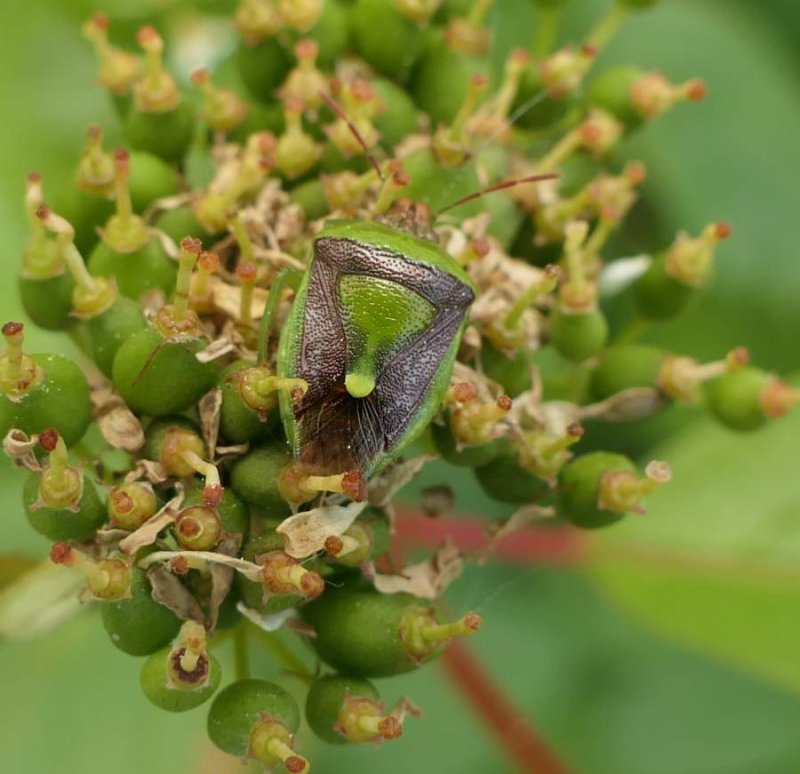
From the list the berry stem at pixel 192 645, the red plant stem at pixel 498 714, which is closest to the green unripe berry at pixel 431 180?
the berry stem at pixel 192 645

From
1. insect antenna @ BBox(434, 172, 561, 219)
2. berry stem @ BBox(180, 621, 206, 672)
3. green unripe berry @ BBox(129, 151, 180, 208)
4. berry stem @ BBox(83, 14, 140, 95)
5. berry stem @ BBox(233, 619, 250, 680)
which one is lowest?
berry stem @ BBox(233, 619, 250, 680)

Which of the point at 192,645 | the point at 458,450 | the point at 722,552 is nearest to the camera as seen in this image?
the point at 192,645

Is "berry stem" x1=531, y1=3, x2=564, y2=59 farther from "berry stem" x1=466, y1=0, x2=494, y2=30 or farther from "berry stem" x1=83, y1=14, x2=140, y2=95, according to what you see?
"berry stem" x1=83, y1=14, x2=140, y2=95

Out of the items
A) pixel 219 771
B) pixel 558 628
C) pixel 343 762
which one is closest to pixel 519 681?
pixel 558 628

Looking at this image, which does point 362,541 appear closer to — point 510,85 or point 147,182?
point 147,182

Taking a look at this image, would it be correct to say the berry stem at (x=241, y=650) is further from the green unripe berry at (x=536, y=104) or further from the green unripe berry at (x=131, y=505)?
the green unripe berry at (x=536, y=104)

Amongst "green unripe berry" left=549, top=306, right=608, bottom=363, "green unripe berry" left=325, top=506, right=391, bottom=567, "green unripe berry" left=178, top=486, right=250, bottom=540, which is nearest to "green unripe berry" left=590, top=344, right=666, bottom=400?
"green unripe berry" left=549, top=306, right=608, bottom=363

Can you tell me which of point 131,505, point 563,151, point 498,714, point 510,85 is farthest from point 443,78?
point 498,714
